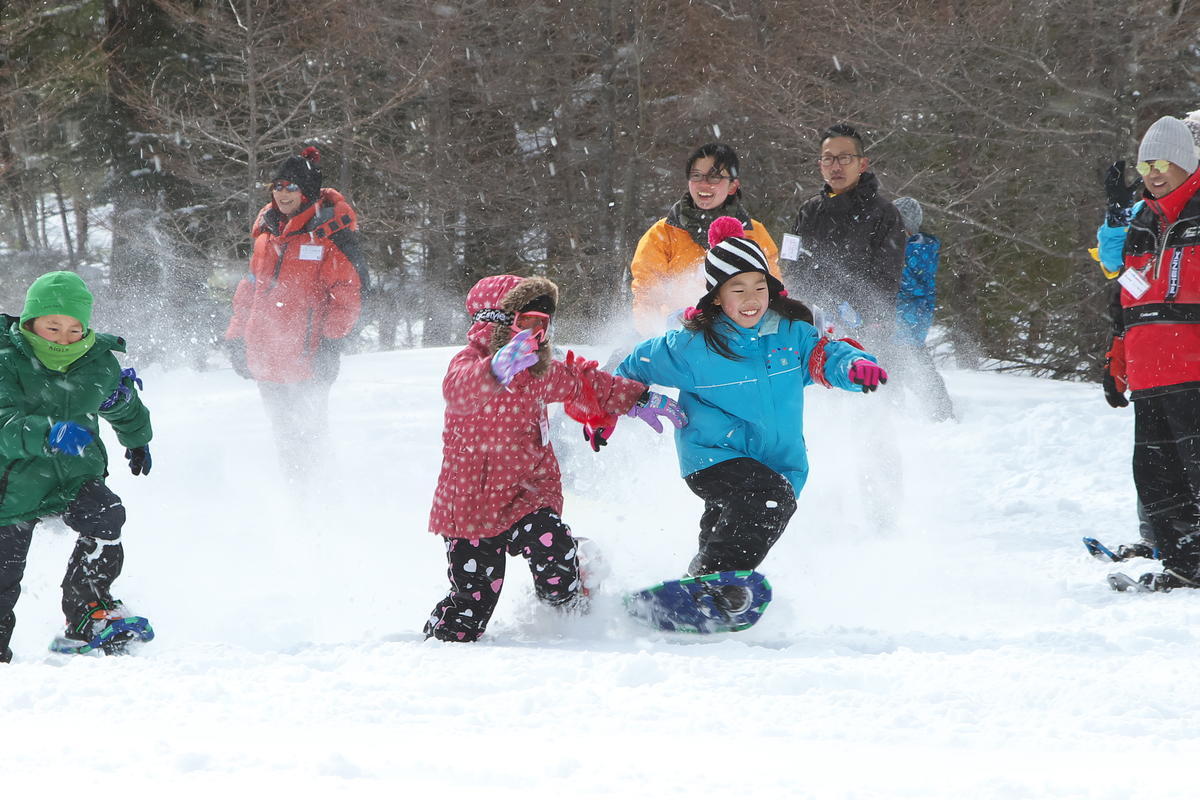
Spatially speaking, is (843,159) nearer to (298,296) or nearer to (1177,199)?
(1177,199)

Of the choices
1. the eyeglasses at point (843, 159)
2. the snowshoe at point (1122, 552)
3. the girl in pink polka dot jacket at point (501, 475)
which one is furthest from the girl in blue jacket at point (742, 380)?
the snowshoe at point (1122, 552)

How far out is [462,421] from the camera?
13.5ft

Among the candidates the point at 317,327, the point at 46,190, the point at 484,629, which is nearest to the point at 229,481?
the point at 317,327

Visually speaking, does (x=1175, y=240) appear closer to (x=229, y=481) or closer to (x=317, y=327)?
(x=317, y=327)

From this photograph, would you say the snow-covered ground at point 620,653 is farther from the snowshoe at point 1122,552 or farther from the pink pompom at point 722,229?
the pink pompom at point 722,229

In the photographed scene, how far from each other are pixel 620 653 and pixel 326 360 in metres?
3.60

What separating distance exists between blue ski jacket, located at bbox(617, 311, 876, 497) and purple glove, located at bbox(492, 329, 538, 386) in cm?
71

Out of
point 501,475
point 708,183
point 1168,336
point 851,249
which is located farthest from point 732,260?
point 1168,336

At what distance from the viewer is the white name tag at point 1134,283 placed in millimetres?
4633

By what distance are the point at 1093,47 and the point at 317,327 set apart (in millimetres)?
9621

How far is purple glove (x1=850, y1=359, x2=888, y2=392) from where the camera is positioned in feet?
12.9

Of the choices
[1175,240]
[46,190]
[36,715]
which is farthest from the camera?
[46,190]

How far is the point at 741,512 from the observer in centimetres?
410

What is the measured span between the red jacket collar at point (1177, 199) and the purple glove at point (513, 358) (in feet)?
9.03
